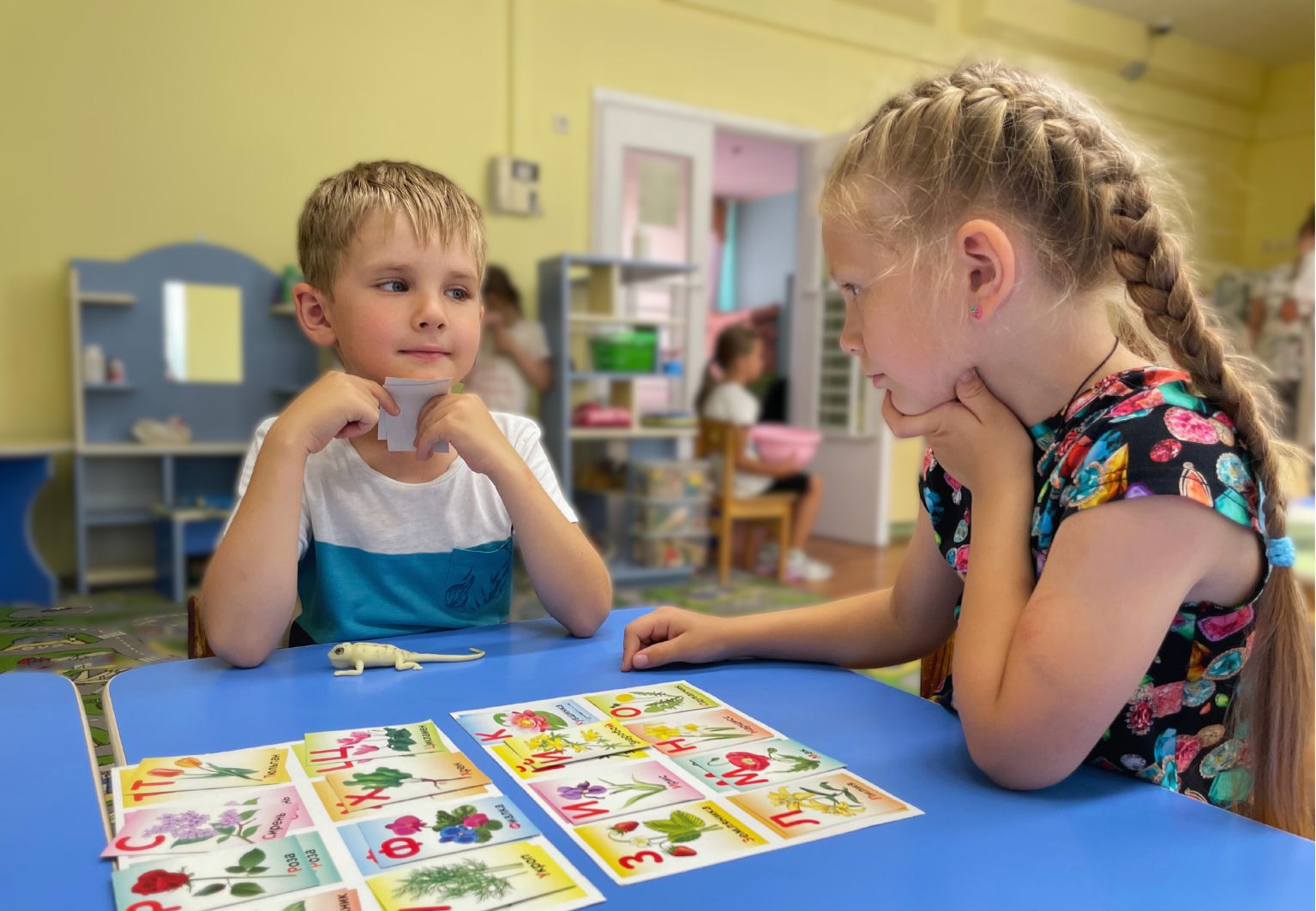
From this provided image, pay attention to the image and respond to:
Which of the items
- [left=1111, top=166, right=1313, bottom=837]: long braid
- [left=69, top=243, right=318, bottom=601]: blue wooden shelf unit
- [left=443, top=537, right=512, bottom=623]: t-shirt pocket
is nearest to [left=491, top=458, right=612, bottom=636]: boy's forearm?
[left=443, top=537, right=512, bottom=623]: t-shirt pocket

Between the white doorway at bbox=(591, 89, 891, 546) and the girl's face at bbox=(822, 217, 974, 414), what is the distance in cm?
358

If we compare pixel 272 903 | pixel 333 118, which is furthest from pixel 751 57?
pixel 272 903

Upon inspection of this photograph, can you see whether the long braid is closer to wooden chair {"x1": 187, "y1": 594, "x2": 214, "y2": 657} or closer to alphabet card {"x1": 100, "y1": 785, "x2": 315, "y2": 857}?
alphabet card {"x1": 100, "y1": 785, "x2": 315, "y2": 857}

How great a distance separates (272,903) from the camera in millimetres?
459

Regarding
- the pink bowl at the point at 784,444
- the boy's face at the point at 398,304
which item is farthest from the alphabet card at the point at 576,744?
the pink bowl at the point at 784,444

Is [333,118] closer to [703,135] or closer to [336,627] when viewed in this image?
[703,135]

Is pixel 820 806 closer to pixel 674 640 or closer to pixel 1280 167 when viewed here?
pixel 674 640

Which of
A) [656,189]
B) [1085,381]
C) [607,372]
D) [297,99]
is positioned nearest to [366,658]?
[1085,381]

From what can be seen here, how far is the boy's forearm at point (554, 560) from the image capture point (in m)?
1.00

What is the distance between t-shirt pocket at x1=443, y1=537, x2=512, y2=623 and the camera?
3.70 ft

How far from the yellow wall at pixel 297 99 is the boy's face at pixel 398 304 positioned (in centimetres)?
Result: 258

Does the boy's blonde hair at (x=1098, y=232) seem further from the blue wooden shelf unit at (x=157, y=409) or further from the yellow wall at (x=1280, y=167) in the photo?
the yellow wall at (x=1280, y=167)

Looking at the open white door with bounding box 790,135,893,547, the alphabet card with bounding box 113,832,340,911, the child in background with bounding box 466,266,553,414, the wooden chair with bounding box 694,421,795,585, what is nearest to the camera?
the alphabet card with bounding box 113,832,340,911

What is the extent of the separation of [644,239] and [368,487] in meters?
3.47
